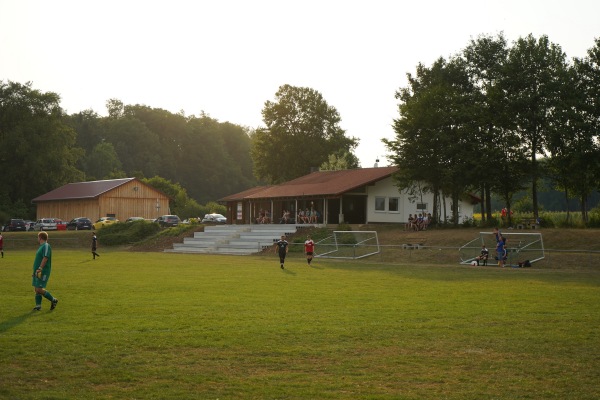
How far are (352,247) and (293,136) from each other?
5055cm

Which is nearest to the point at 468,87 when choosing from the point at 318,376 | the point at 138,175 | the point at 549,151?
the point at 549,151

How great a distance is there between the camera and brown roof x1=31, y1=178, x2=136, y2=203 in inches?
3362

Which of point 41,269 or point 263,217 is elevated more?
point 263,217

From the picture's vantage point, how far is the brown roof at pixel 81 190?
280 feet

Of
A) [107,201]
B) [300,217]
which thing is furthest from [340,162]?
[107,201]

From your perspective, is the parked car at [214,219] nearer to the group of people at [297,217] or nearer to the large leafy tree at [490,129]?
the group of people at [297,217]

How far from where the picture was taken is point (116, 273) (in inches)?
1211

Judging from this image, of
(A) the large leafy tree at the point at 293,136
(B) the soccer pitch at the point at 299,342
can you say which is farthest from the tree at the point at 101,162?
(B) the soccer pitch at the point at 299,342

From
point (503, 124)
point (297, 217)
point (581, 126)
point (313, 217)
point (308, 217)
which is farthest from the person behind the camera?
point (297, 217)

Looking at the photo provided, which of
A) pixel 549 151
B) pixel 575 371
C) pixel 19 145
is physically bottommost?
pixel 575 371

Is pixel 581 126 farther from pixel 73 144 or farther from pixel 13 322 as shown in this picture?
pixel 73 144

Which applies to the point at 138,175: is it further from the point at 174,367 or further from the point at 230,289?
the point at 174,367

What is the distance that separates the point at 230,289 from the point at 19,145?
7756 centimetres

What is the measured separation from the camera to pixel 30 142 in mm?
95188
